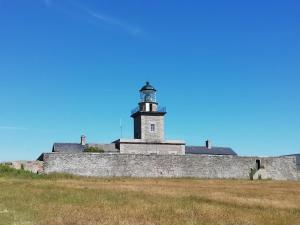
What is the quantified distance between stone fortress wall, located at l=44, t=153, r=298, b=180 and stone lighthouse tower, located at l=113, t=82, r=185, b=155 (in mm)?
5273

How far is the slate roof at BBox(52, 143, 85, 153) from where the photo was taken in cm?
5588

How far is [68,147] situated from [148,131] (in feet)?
32.9

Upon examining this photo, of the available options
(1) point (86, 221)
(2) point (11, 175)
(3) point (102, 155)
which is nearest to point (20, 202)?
(1) point (86, 221)

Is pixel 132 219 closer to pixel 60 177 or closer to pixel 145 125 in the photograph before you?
pixel 60 177

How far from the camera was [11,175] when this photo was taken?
124 ft

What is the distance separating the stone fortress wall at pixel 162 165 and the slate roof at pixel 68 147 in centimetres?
1142

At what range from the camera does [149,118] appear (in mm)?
52344

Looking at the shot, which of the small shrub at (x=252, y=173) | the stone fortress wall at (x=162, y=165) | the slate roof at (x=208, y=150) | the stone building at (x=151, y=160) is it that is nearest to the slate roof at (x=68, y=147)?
the stone building at (x=151, y=160)

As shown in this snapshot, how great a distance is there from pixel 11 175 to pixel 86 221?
89.5 feet

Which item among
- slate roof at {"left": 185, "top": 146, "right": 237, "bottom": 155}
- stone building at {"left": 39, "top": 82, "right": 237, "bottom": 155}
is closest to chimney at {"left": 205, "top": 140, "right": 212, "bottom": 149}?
slate roof at {"left": 185, "top": 146, "right": 237, "bottom": 155}

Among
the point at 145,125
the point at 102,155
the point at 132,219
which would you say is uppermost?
the point at 145,125

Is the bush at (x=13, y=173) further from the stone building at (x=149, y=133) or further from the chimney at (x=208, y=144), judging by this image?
the chimney at (x=208, y=144)

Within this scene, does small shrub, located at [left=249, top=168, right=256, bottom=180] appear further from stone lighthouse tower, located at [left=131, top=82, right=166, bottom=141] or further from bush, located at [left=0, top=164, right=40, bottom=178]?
bush, located at [left=0, top=164, right=40, bottom=178]

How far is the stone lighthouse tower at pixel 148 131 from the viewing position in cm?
5212
